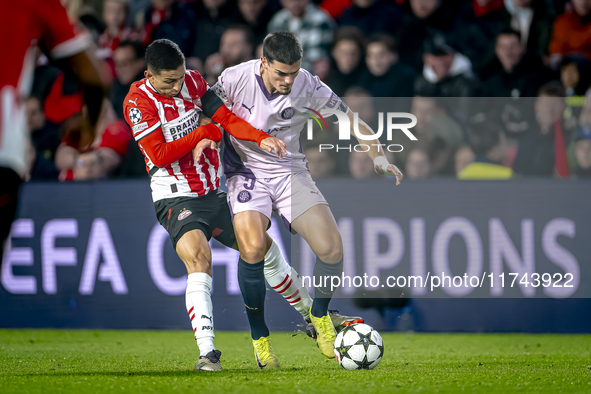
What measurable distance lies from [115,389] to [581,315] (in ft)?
15.5

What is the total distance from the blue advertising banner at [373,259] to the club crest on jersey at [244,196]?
203 cm

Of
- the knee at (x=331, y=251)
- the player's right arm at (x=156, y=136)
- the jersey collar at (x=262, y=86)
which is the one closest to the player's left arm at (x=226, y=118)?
the player's right arm at (x=156, y=136)

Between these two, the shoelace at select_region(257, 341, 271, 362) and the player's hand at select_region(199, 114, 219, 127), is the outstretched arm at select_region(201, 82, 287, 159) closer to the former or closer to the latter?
the player's hand at select_region(199, 114, 219, 127)

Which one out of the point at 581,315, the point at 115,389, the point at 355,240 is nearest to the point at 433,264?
the point at 355,240

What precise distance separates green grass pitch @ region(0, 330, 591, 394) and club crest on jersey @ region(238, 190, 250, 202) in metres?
1.17

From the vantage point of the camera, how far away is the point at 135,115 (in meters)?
4.72

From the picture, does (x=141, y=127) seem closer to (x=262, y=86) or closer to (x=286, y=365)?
(x=262, y=86)

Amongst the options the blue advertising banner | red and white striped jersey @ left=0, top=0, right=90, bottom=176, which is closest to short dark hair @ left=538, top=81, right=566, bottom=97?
the blue advertising banner

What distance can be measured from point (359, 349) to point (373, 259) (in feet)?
7.74

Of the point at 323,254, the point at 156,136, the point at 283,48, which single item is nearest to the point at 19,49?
the point at 156,136

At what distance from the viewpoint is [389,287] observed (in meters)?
6.80

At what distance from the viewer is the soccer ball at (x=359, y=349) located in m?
4.55

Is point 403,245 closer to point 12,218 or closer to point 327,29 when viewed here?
point 327,29

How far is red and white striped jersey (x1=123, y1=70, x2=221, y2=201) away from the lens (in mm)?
4715
